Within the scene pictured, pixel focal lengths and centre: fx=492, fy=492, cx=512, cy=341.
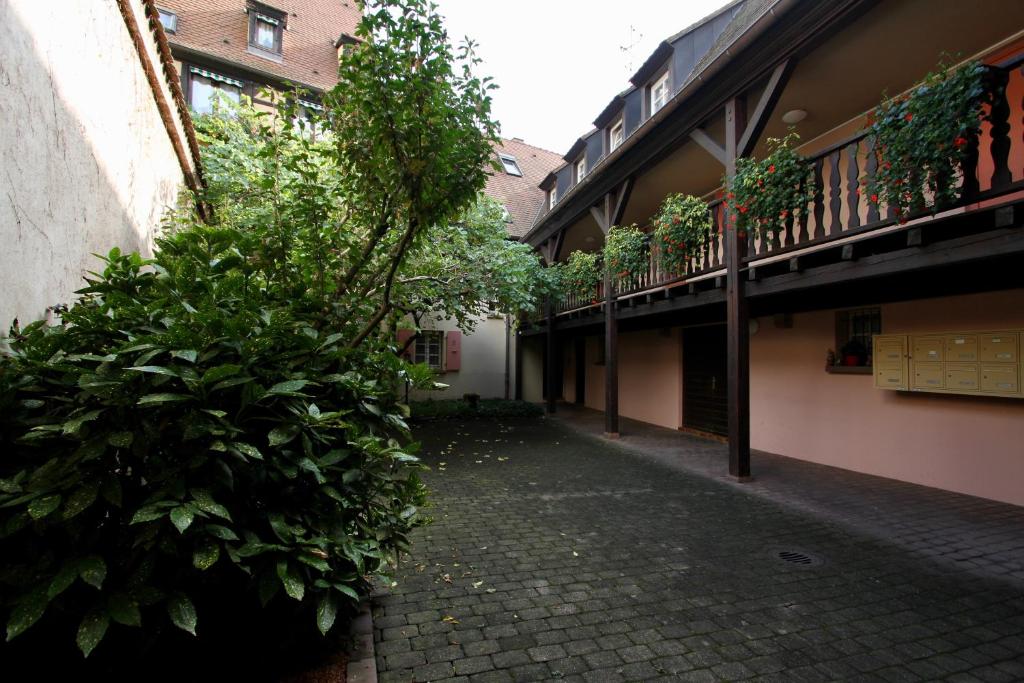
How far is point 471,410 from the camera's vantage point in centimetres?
1371

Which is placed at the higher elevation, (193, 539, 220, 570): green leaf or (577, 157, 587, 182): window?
(577, 157, 587, 182): window

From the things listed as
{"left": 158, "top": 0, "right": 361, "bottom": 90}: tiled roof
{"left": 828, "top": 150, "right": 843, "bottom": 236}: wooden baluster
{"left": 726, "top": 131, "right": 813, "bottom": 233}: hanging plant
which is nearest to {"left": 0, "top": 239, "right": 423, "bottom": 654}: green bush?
{"left": 828, "top": 150, "right": 843, "bottom": 236}: wooden baluster

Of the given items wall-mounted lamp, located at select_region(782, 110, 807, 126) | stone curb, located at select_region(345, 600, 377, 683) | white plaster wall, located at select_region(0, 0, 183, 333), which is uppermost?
wall-mounted lamp, located at select_region(782, 110, 807, 126)

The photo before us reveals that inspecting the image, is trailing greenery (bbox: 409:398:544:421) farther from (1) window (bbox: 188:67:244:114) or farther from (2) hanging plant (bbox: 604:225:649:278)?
(1) window (bbox: 188:67:244:114)

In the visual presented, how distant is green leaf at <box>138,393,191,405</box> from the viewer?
153 centimetres

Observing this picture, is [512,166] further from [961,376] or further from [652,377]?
[961,376]

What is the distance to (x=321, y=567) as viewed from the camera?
185 centimetres

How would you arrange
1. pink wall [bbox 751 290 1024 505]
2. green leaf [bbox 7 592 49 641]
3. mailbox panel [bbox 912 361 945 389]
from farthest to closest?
mailbox panel [bbox 912 361 945 389] → pink wall [bbox 751 290 1024 505] → green leaf [bbox 7 592 49 641]

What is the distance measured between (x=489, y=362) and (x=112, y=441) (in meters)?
15.1

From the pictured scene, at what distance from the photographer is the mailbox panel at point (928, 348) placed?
5.74 m

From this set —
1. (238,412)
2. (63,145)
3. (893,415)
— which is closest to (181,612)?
(238,412)

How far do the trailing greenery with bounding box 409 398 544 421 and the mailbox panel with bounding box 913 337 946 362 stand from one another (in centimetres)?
894

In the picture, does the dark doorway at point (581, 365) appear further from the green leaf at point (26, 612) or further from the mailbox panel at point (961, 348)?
the green leaf at point (26, 612)

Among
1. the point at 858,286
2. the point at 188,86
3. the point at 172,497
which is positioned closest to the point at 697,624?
the point at 172,497
